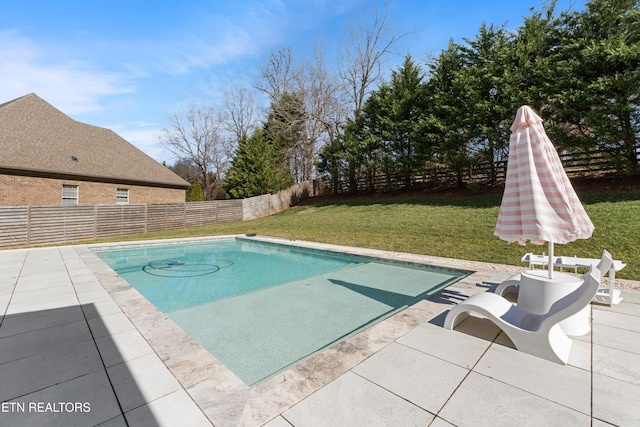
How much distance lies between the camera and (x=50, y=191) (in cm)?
1409

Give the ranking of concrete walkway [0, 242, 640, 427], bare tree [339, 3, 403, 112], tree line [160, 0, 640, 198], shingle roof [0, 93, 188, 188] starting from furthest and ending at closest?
bare tree [339, 3, 403, 112] → shingle roof [0, 93, 188, 188] → tree line [160, 0, 640, 198] → concrete walkway [0, 242, 640, 427]

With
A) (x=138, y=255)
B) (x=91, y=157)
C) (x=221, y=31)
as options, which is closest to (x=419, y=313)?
(x=138, y=255)

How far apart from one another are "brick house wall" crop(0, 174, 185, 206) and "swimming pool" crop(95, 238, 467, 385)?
8.21 metres

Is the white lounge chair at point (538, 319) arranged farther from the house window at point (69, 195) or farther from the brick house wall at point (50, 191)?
the house window at point (69, 195)

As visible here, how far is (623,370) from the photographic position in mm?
2232

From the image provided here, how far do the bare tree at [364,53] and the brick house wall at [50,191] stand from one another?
55.6 feet

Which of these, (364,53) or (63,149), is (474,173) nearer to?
(364,53)

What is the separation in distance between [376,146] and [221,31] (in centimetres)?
1061

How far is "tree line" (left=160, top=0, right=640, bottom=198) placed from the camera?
30.6 feet

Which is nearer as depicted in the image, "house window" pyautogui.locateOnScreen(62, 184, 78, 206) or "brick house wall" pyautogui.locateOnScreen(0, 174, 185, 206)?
"brick house wall" pyautogui.locateOnScreen(0, 174, 185, 206)

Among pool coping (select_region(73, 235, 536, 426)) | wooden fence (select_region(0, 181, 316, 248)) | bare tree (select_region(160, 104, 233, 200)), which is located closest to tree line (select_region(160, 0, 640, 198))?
wooden fence (select_region(0, 181, 316, 248))

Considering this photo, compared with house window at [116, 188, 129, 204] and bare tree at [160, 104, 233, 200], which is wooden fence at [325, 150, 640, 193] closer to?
house window at [116, 188, 129, 204]

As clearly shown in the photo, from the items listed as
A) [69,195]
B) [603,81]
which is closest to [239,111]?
[69,195]

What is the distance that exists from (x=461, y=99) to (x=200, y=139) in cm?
2714
